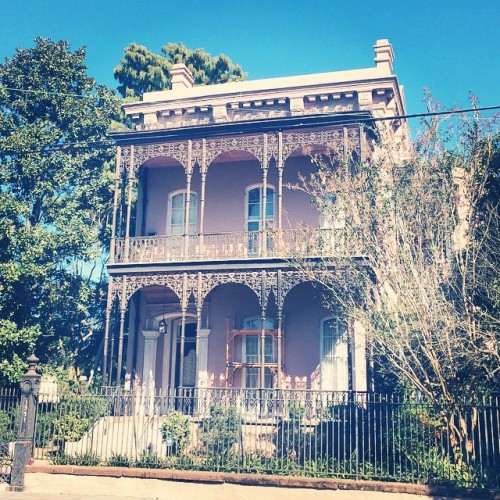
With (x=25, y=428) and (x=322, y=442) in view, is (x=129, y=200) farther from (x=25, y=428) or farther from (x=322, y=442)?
(x=322, y=442)

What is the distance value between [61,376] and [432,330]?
31.5ft

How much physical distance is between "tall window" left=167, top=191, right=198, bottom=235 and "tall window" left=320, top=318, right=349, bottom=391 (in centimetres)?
484

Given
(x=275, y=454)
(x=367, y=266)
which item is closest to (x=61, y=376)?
(x=275, y=454)

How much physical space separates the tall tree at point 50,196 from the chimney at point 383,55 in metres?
7.69

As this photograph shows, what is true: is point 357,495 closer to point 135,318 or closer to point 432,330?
point 432,330

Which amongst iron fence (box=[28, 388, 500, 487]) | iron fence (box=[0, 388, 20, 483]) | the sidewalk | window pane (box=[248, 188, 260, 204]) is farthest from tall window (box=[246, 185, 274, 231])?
the sidewalk

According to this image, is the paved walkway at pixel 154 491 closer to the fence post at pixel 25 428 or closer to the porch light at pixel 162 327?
the fence post at pixel 25 428

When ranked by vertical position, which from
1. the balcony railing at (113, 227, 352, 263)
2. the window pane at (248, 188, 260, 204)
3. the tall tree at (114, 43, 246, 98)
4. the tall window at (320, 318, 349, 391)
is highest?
the tall tree at (114, 43, 246, 98)

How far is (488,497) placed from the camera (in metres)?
9.93

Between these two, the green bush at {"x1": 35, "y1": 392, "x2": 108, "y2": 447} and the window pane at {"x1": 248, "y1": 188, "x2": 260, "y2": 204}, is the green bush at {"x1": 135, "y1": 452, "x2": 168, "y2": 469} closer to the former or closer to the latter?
the green bush at {"x1": 35, "y1": 392, "x2": 108, "y2": 447}

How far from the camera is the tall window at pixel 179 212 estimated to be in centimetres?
1866

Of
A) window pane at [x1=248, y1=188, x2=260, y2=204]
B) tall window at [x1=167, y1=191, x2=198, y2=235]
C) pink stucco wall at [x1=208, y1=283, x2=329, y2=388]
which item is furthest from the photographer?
tall window at [x1=167, y1=191, x2=198, y2=235]

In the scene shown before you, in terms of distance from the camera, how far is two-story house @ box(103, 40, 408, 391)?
15867 mm

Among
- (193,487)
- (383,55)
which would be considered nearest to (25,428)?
(193,487)
